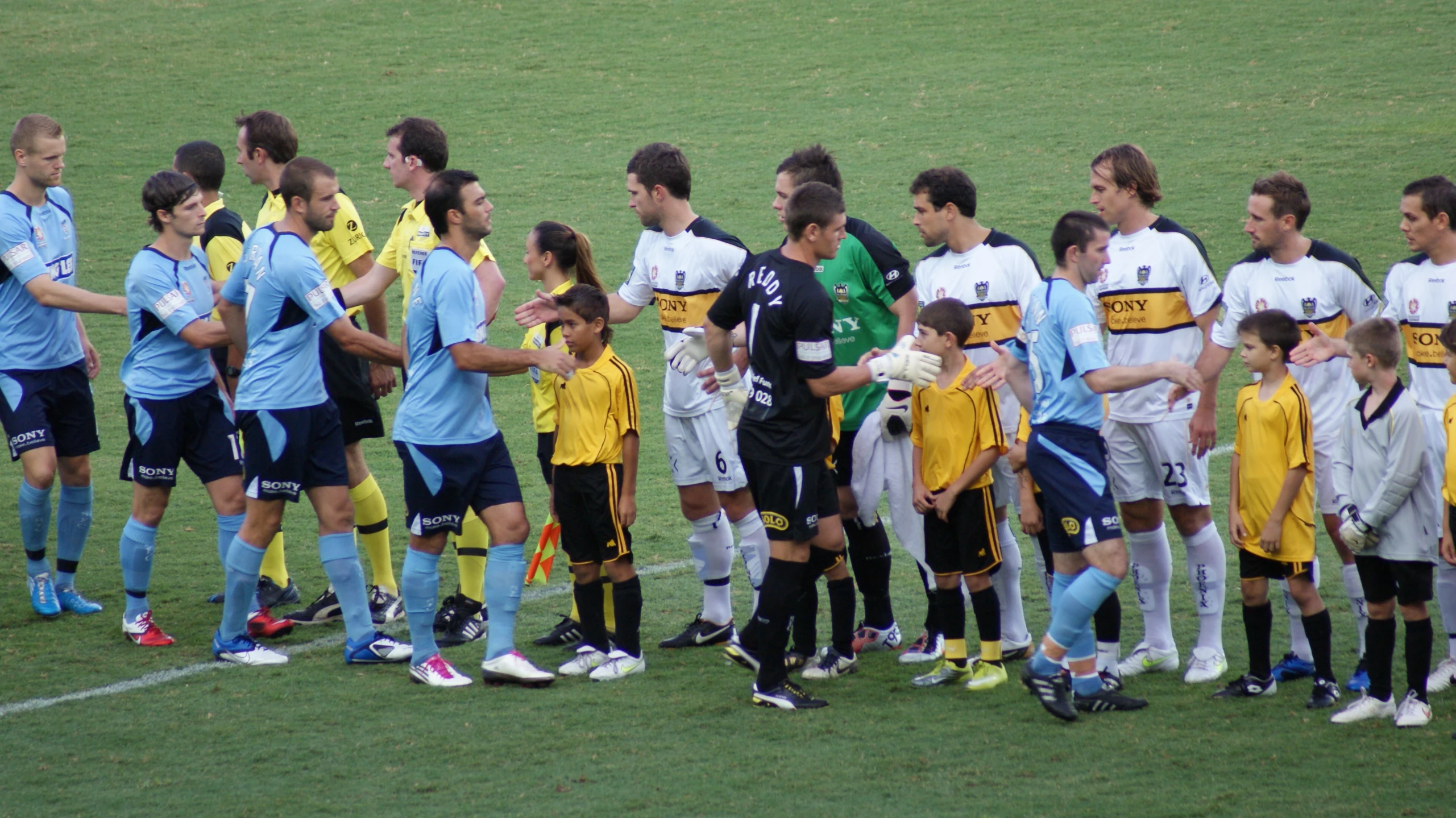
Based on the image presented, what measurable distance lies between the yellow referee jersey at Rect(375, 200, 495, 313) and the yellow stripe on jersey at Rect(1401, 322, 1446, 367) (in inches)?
149

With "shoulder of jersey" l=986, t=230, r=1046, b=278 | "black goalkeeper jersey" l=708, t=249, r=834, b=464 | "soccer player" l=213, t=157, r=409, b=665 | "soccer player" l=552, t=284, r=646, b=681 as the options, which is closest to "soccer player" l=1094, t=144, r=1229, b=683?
"shoulder of jersey" l=986, t=230, r=1046, b=278

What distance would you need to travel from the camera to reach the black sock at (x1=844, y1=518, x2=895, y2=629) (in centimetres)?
617

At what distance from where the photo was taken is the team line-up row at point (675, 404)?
A: 5.53 meters

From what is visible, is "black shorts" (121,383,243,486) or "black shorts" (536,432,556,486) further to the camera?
"black shorts" (536,432,556,486)

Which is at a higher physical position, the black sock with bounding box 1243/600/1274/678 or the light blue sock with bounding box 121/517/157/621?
the light blue sock with bounding box 121/517/157/621

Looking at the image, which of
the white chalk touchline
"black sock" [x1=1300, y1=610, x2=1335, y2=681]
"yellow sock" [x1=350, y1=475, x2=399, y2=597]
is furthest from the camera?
"yellow sock" [x1=350, y1=475, x2=399, y2=597]

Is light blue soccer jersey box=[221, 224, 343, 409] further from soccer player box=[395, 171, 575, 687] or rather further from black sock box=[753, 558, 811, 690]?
black sock box=[753, 558, 811, 690]

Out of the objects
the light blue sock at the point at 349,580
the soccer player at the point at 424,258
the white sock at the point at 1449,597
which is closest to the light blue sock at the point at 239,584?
the light blue sock at the point at 349,580

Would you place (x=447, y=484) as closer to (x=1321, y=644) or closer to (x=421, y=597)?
(x=421, y=597)

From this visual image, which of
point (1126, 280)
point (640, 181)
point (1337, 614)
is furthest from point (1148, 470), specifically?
point (640, 181)

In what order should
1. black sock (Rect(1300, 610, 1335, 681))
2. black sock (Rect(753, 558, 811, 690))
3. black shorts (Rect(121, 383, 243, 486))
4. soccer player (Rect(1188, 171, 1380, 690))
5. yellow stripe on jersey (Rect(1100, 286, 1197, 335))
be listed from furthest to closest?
black shorts (Rect(121, 383, 243, 486)) → yellow stripe on jersey (Rect(1100, 286, 1197, 335)) → soccer player (Rect(1188, 171, 1380, 690)) → black sock (Rect(753, 558, 811, 690)) → black sock (Rect(1300, 610, 1335, 681))

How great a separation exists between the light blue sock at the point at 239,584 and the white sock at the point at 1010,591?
126 inches

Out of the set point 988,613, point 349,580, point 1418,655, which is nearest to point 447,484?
point 349,580

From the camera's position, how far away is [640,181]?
20.0 ft
